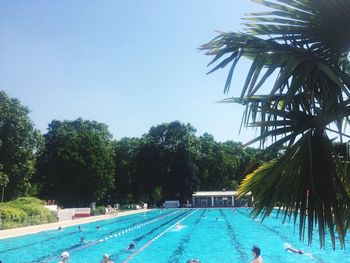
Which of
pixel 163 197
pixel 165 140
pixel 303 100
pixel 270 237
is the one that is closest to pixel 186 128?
pixel 165 140

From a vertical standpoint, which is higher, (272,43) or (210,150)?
(210,150)

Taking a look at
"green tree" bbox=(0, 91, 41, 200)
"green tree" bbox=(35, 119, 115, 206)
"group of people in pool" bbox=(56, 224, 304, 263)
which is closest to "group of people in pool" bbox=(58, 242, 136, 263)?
"group of people in pool" bbox=(56, 224, 304, 263)

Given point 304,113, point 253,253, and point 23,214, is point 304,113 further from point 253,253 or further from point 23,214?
point 23,214

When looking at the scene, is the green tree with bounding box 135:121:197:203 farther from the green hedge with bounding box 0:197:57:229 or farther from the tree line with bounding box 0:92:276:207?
the green hedge with bounding box 0:197:57:229

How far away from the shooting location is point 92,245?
20047mm

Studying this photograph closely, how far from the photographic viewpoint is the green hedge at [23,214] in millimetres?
25095

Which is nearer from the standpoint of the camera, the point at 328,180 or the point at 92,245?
the point at 328,180

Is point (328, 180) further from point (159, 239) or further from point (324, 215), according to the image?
point (159, 239)

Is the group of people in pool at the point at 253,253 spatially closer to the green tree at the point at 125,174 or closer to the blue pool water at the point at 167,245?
the blue pool water at the point at 167,245

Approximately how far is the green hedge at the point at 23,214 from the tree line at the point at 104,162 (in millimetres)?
3553

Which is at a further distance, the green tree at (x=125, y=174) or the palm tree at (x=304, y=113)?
the green tree at (x=125, y=174)

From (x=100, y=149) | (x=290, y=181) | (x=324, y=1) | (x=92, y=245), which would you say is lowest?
(x=92, y=245)

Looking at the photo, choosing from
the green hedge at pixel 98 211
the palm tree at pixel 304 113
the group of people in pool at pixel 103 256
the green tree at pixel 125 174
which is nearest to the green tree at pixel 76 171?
the green hedge at pixel 98 211

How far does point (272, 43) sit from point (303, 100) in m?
0.75
